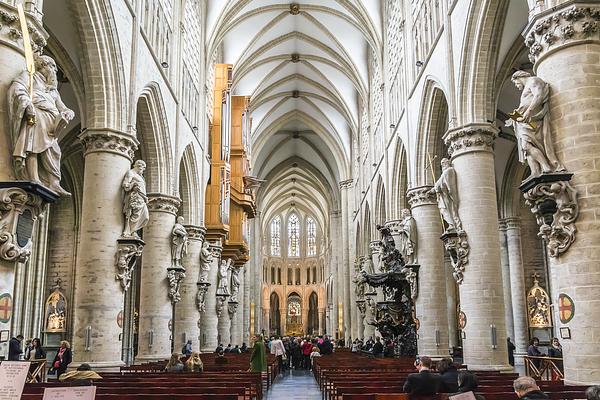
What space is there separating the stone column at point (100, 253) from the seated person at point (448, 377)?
8.62m

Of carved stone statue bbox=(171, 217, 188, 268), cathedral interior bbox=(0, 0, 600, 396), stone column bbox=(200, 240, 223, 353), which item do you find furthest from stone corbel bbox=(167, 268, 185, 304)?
stone column bbox=(200, 240, 223, 353)

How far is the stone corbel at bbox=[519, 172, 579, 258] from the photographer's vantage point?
9.34 meters

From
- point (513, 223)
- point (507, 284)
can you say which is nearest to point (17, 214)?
point (507, 284)

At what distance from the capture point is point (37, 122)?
9523 mm

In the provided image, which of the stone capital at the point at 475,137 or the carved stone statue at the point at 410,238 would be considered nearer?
the stone capital at the point at 475,137

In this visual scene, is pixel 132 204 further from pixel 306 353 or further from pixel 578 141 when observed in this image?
pixel 306 353

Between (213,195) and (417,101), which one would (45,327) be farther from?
(417,101)

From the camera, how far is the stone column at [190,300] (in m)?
25.0

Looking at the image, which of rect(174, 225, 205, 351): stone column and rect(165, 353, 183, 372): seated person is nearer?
rect(165, 353, 183, 372): seated person

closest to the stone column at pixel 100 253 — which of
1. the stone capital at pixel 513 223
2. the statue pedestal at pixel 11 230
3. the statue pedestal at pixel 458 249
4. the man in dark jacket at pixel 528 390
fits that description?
the statue pedestal at pixel 11 230

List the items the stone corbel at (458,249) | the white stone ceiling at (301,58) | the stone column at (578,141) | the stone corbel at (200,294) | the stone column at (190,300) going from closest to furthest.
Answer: the stone column at (578,141) < the stone corbel at (458,249) < the stone column at (190,300) < the stone corbel at (200,294) < the white stone ceiling at (301,58)

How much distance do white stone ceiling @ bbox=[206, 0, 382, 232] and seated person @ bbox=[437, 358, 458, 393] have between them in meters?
23.4

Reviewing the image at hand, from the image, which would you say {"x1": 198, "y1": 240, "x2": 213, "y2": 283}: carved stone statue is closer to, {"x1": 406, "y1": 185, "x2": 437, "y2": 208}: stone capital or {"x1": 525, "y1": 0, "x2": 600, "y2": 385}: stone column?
{"x1": 406, "y1": 185, "x2": 437, "y2": 208}: stone capital

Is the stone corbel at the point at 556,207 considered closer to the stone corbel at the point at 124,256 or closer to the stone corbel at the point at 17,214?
the stone corbel at the point at 17,214
